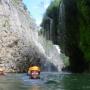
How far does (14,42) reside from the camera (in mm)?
69250

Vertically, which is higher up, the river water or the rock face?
the rock face

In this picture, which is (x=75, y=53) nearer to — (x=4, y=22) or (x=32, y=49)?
(x=32, y=49)

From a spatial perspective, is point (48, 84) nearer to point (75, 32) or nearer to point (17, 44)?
point (75, 32)

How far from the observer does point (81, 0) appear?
61.9 m

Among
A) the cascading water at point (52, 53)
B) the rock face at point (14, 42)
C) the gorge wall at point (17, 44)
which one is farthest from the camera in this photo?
the cascading water at point (52, 53)

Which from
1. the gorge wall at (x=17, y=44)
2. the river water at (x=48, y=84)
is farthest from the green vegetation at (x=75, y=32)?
the river water at (x=48, y=84)

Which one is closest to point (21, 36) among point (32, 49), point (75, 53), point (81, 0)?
point (32, 49)

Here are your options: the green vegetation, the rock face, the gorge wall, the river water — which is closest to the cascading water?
the gorge wall

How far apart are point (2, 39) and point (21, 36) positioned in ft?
11.1

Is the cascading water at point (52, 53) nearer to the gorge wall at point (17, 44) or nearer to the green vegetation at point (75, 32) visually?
the gorge wall at point (17, 44)

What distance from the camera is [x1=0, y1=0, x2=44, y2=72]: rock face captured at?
6681 cm

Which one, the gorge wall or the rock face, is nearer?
the rock face

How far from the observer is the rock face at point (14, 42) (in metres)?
66.8

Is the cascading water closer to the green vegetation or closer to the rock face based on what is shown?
the green vegetation
